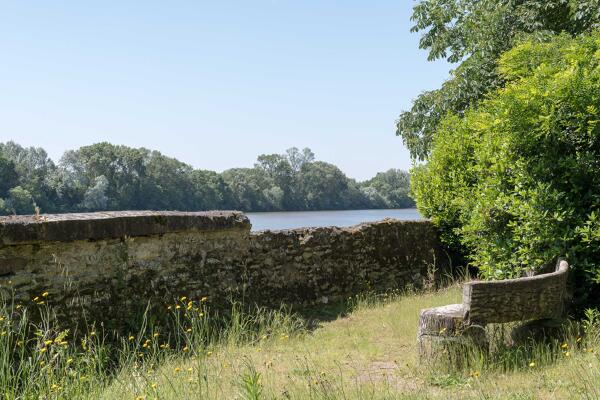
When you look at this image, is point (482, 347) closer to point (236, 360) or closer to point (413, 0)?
point (236, 360)

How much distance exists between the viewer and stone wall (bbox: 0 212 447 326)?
18.5ft

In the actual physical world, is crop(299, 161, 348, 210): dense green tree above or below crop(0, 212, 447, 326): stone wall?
above

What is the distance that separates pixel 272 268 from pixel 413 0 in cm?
1126

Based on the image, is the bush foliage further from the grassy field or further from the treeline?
the treeline

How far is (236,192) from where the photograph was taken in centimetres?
4753

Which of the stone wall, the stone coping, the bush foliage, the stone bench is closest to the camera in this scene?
the stone bench

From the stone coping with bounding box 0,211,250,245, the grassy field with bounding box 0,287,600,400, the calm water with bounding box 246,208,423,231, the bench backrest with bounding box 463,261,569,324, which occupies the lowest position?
the grassy field with bounding box 0,287,600,400

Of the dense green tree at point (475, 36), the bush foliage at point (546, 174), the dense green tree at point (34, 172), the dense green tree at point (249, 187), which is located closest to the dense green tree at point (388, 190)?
the dense green tree at point (249, 187)

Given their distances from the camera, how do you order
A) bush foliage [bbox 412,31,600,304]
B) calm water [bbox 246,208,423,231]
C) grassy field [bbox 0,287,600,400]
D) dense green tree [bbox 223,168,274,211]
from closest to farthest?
grassy field [bbox 0,287,600,400] → bush foliage [bbox 412,31,600,304] → calm water [bbox 246,208,423,231] → dense green tree [bbox 223,168,274,211]

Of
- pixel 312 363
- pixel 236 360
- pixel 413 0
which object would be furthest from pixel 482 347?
Result: pixel 413 0

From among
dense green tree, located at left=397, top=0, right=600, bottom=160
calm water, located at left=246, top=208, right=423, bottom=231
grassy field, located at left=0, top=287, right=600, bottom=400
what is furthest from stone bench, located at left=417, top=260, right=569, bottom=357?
dense green tree, located at left=397, top=0, right=600, bottom=160

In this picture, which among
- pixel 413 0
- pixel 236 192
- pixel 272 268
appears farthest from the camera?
pixel 236 192

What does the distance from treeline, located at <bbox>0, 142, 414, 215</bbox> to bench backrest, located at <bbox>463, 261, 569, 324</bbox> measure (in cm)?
3004

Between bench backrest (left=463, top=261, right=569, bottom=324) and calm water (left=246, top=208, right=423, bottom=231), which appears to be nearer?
bench backrest (left=463, top=261, right=569, bottom=324)
